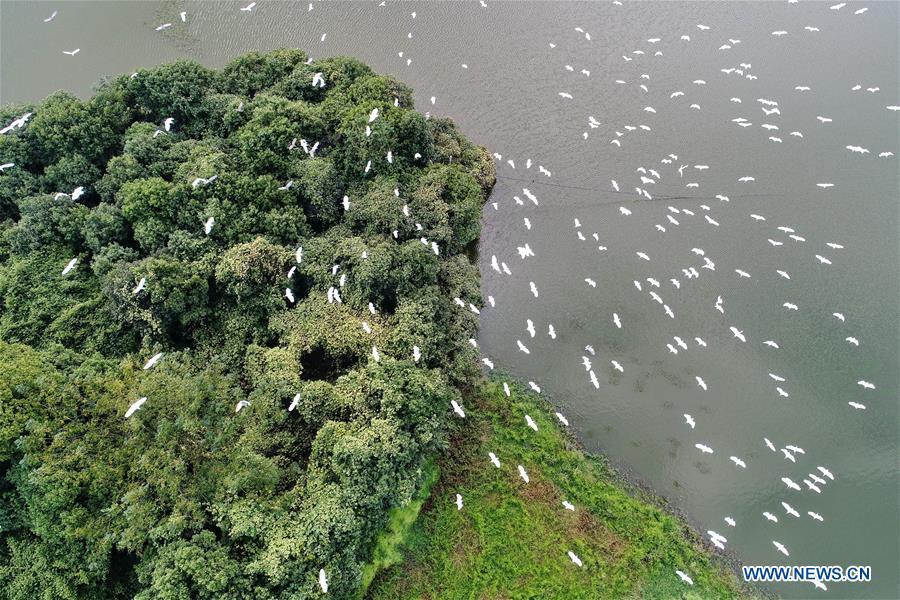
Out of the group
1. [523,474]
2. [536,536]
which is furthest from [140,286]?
[536,536]

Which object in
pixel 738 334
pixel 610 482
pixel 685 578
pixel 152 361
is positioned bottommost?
pixel 685 578

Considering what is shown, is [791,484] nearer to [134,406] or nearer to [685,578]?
[685,578]

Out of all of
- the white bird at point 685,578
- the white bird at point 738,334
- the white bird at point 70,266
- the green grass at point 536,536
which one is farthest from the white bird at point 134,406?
the white bird at point 738,334

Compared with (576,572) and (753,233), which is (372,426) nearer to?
(576,572)

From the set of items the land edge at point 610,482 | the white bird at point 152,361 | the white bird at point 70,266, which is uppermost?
the white bird at point 70,266

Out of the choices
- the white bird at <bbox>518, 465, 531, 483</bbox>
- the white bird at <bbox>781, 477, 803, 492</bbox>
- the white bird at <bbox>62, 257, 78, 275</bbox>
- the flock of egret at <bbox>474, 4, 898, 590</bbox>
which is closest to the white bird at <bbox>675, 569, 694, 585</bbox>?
the flock of egret at <bbox>474, 4, 898, 590</bbox>

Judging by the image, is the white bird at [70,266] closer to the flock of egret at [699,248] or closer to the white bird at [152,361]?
the white bird at [152,361]
